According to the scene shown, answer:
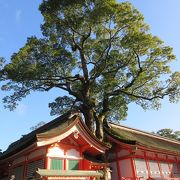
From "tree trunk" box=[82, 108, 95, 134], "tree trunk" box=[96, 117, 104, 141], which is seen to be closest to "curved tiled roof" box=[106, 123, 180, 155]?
"tree trunk" box=[96, 117, 104, 141]

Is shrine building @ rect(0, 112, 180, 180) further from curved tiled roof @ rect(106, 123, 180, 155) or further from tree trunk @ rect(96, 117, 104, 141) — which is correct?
curved tiled roof @ rect(106, 123, 180, 155)

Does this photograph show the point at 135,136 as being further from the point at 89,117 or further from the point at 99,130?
the point at 89,117

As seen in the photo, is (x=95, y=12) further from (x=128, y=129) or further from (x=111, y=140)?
(x=128, y=129)

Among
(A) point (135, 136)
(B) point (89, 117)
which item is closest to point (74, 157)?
(B) point (89, 117)

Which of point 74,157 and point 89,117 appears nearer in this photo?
point 74,157

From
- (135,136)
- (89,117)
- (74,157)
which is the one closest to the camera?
(74,157)

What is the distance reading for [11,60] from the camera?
16953 millimetres

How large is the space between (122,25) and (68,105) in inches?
309

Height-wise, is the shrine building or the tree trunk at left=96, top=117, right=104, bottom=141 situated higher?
the tree trunk at left=96, top=117, right=104, bottom=141

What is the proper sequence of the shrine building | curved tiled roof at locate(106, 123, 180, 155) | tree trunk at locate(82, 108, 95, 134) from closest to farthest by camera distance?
the shrine building
tree trunk at locate(82, 108, 95, 134)
curved tiled roof at locate(106, 123, 180, 155)

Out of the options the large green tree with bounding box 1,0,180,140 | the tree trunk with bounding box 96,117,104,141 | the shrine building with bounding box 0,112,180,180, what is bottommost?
the shrine building with bounding box 0,112,180,180

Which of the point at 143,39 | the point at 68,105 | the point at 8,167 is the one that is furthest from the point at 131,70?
the point at 8,167

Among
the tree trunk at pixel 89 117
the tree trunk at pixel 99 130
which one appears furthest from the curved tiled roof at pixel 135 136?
the tree trunk at pixel 89 117

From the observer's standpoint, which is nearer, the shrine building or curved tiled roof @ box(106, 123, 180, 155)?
the shrine building
